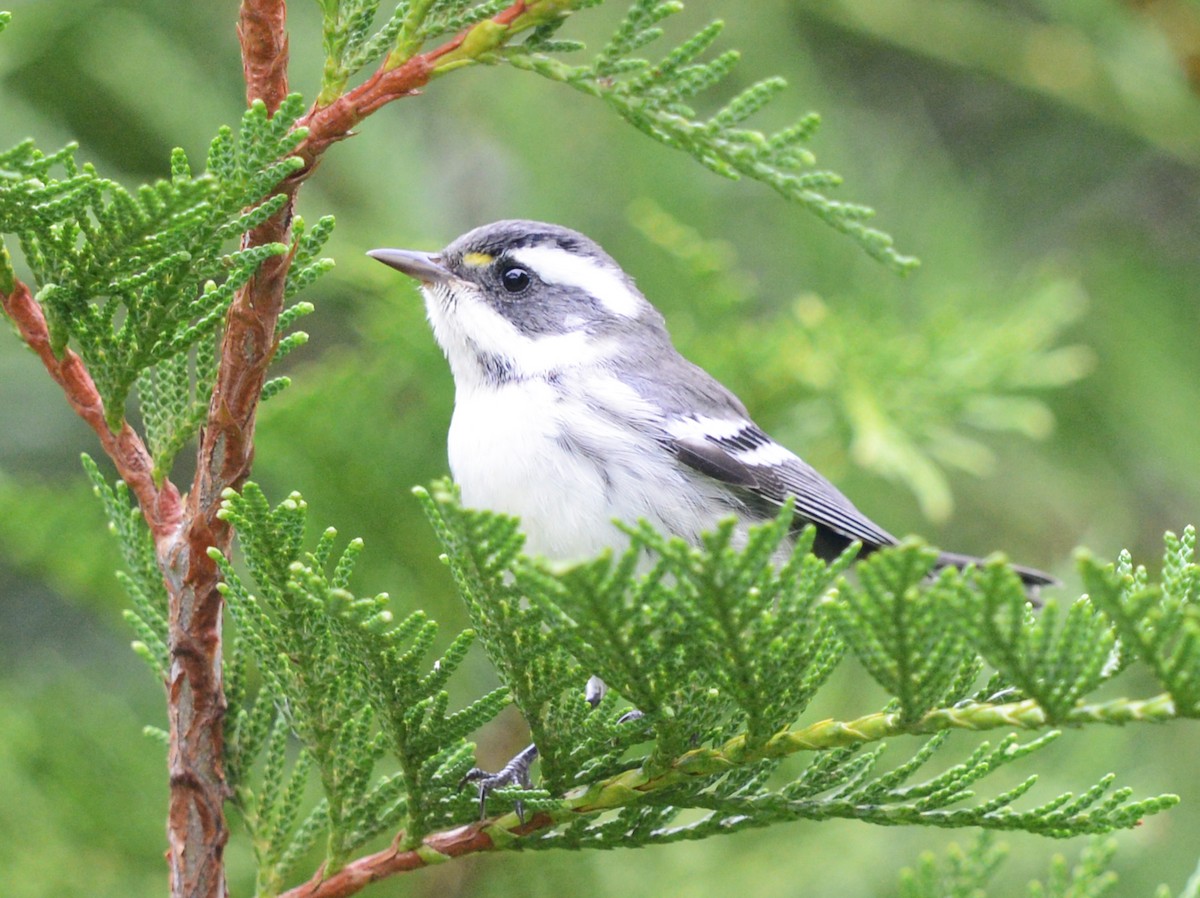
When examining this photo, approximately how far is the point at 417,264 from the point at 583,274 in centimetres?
49

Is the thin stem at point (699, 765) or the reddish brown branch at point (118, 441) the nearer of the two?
the thin stem at point (699, 765)

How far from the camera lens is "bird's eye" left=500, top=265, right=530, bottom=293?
3.13m

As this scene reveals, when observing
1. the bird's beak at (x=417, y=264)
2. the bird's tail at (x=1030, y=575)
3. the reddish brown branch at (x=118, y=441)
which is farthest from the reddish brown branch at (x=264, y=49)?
the bird's tail at (x=1030, y=575)

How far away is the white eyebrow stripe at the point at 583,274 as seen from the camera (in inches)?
124

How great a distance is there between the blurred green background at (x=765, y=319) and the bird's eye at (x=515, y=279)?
0.27 m

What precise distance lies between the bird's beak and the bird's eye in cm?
16

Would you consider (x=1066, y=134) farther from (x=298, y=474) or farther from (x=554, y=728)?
(x=554, y=728)

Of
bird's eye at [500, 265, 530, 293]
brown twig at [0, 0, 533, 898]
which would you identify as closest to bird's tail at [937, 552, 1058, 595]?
bird's eye at [500, 265, 530, 293]

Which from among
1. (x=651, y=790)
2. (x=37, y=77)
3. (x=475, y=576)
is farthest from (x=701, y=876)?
(x=37, y=77)

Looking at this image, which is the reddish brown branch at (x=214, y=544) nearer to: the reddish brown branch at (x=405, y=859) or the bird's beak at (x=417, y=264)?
the reddish brown branch at (x=405, y=859)

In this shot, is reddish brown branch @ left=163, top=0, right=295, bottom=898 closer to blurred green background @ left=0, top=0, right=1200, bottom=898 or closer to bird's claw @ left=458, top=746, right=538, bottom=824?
bird's claw @ left=458, top=746, right=538, bottom=824

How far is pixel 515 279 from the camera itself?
314 cm

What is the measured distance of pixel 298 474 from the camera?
10.1 ft

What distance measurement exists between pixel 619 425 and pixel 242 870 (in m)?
1.49
